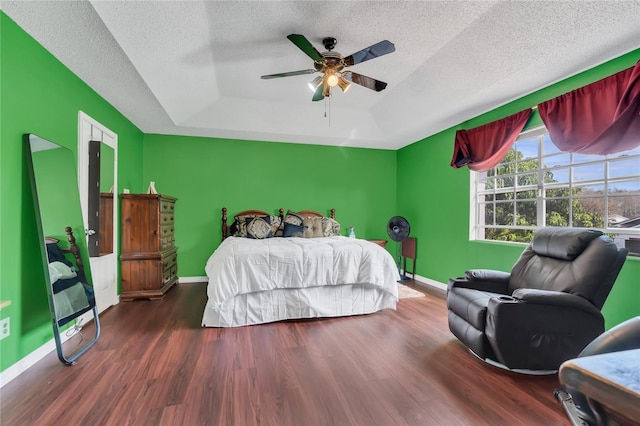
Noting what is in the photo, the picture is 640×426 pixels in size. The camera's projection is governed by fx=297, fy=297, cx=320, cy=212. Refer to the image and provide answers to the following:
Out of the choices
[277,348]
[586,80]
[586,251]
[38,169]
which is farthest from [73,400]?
[586,80]

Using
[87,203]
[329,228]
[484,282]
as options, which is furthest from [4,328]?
[329,228]

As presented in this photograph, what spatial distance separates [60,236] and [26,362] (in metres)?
0.89

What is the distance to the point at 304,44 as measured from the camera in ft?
7.45

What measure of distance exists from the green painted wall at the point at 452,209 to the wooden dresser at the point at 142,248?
394 centimetres

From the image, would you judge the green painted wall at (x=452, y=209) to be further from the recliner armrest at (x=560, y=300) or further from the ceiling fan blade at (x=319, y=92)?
the ceiling fan blade at (x=319, y=92)

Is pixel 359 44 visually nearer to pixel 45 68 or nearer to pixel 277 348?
pixel 45 68

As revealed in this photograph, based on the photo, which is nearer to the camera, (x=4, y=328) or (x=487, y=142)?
(x=4, y=328)

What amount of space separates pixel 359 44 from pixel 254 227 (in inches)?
113

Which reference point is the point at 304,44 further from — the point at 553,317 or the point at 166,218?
the point at 166,218

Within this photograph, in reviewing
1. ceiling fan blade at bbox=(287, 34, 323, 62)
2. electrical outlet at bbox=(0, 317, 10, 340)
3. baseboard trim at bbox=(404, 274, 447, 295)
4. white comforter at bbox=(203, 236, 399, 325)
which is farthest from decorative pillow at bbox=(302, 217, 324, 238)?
electrical outlet at bbox=(0, 317, 10, 340)

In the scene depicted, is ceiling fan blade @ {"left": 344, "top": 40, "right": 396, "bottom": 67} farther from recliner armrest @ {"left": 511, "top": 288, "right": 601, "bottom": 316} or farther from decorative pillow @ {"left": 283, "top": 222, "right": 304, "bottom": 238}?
decorative pillow @ {"left": 283, "top": 222, "right": 304, "bottom": 238}

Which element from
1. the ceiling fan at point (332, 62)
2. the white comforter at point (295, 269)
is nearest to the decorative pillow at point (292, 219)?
the white comforter at point (295, 269)

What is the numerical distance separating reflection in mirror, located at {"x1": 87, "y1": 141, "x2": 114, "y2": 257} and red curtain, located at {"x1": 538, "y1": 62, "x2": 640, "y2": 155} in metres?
4.52

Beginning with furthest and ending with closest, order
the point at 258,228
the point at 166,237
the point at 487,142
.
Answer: the point at 258,228 → the point at 166,237 → the point at 487,142
